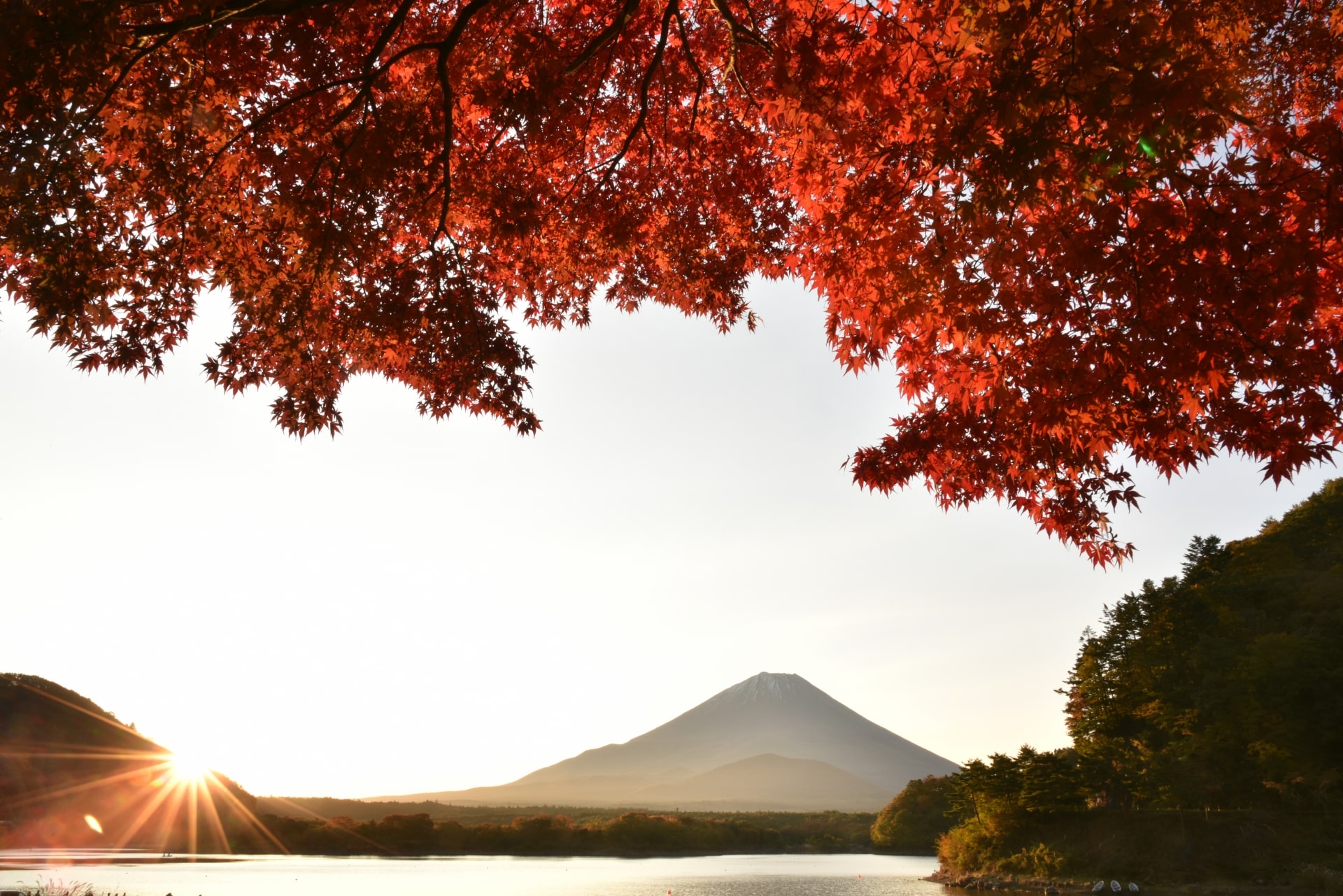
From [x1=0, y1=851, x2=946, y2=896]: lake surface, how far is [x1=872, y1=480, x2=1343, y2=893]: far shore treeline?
22.0 feet

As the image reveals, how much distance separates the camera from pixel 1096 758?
39.2 m

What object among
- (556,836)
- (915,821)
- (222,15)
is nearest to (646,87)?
(222,15)

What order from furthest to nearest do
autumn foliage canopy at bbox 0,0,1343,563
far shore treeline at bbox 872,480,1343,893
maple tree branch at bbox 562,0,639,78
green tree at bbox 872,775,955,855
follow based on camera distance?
green tree at bbox 872,775,955,855 < far shore treeline at bbox 872,480,1343,893 < maple tree branch at bbox 562,0,639,78 < autumn foliage canopy at bbox 0,0,1343,563

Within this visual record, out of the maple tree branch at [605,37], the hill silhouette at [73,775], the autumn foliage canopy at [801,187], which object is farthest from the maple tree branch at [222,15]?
the hill silhouette at [73,775]

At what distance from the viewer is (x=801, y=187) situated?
7.33m

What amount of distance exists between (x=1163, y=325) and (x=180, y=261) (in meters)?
8.82

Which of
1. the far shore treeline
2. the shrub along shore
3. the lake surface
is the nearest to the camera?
the lake surface

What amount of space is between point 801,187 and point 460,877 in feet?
136

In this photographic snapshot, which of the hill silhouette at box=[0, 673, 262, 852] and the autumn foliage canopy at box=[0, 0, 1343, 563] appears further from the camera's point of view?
the hill silhouette at box=[0, 673, 262, 852]

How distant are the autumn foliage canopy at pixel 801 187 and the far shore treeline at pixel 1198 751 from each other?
32975 millimetres

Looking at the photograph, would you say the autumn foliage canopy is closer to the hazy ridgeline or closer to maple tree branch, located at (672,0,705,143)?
maple tree branch, located at (672,0,705,143)

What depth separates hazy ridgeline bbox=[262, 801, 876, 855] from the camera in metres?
54.2

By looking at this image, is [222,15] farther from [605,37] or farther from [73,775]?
[73,775]

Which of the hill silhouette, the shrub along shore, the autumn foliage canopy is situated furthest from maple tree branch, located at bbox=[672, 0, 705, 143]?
the shrub along shore
